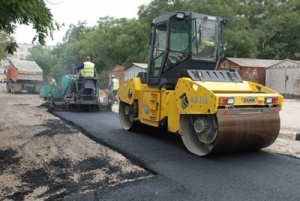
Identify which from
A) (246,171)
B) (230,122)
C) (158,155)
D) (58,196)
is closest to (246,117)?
(230,122)

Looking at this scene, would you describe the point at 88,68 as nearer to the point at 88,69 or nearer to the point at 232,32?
the point at 88,69

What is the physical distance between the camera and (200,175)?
15.4 feet

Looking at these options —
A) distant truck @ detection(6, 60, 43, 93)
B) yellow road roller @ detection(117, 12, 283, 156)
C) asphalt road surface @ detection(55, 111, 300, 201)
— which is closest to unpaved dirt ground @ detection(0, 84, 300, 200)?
asphalt road surface @ detection(55, 111, 300, 201)

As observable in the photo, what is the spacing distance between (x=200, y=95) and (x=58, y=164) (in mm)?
2391

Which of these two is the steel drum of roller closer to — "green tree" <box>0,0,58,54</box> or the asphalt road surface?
the asphalt road surface

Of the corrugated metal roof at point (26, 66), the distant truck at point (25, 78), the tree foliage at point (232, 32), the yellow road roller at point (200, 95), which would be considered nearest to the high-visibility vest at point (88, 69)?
the yellow road roller at point (200, 95)

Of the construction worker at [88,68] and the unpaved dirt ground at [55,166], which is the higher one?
the construction worker at [88,68]

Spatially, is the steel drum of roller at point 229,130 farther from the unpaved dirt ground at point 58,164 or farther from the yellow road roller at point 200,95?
the unpaved dirt ground at point 58,164

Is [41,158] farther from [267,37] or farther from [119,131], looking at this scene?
[267,37]

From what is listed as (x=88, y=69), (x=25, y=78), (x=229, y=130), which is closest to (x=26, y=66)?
(x=25, y=78)

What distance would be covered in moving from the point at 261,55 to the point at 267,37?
1.80 meters

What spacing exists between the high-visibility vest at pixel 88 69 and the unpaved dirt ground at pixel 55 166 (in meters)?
4.14

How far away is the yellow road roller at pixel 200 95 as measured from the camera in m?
5.29

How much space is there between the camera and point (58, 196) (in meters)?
3.96
